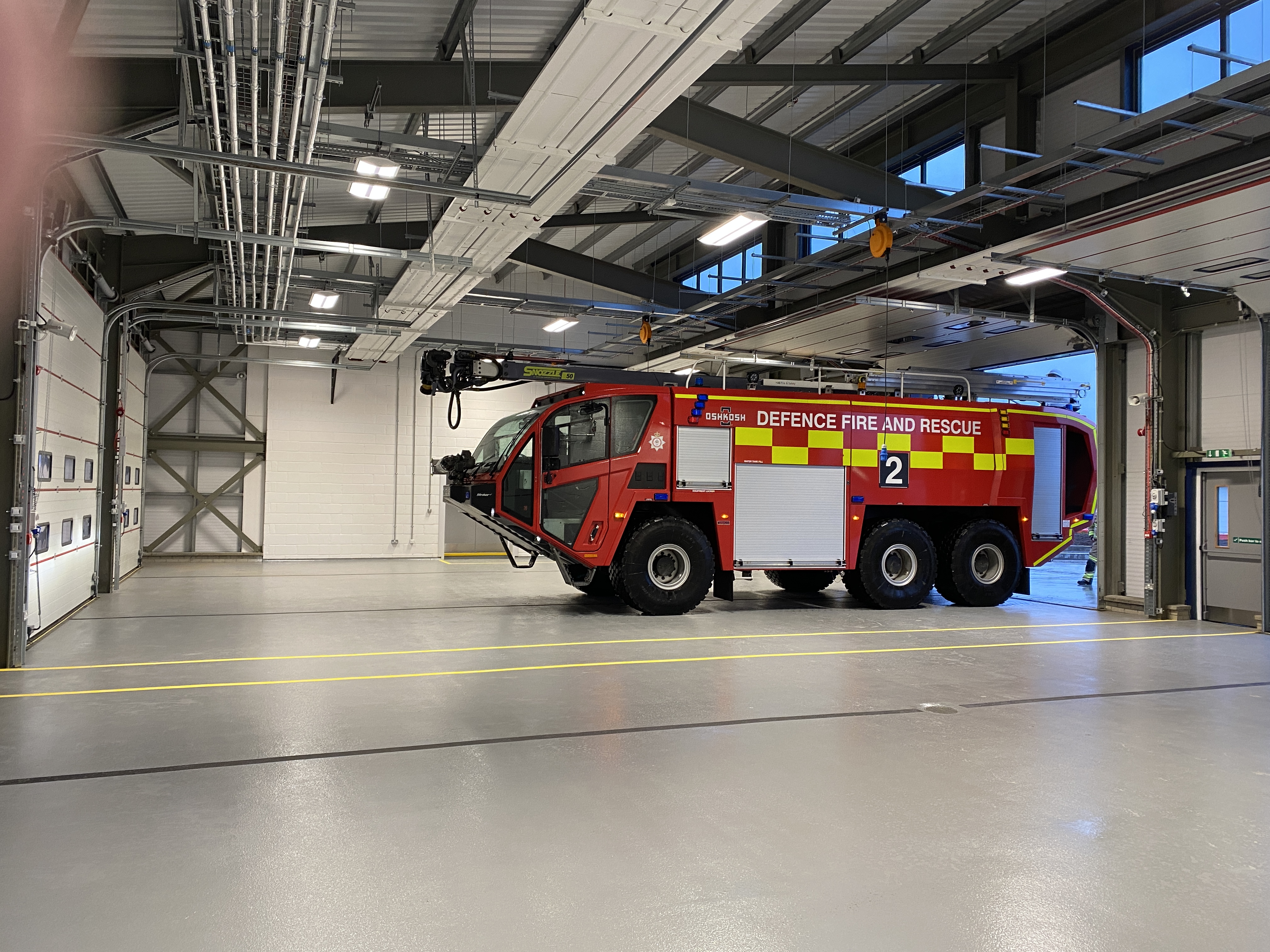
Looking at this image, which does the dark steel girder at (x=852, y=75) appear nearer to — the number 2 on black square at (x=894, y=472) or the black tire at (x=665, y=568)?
the number 2 on black square at (x=894, y=472)

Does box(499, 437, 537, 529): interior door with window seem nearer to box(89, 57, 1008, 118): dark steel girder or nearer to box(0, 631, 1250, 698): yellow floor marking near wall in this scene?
box(0, 631, 1250, 698): yellow floor marking near wall

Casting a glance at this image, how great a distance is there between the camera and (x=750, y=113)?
11305 millimetres

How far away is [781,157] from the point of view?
9.03 m

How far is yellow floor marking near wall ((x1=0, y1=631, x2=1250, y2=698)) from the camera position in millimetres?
6309

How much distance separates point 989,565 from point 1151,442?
2.53 m

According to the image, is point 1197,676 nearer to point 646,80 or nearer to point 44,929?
point 646,80

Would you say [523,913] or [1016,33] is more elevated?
[1016,33]

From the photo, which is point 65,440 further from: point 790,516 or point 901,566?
point 901,566

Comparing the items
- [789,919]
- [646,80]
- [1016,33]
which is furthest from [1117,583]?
[789,919]

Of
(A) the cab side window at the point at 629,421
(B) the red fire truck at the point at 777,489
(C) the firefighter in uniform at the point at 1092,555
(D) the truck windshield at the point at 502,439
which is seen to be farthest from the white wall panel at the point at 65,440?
(C) the firefighter in uniform at the point at 1092,555

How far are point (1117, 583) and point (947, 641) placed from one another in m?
4.37

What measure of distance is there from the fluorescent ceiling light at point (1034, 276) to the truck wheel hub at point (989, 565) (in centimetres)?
365

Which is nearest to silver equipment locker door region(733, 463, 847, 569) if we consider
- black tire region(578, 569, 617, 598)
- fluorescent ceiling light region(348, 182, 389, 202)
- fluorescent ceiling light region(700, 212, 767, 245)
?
black tire region(578, 569, 617, 598)

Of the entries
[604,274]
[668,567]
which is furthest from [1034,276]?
[604,274]
